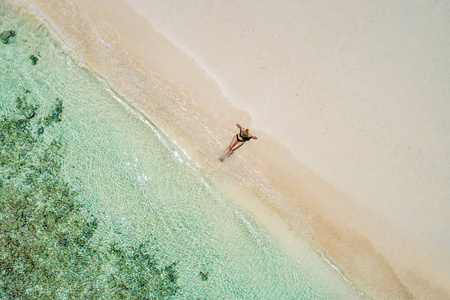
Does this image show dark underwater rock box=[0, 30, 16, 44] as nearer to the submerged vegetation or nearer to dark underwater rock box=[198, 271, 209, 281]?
the submerged vegetation

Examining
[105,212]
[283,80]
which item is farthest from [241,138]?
[105,212]

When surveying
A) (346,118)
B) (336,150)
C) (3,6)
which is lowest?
(3,6)

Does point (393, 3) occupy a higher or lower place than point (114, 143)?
higher

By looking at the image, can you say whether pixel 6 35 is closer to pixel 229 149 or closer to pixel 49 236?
pixel 49 236

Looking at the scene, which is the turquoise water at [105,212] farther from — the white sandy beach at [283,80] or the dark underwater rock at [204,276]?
the white sandy beach at [283,80]

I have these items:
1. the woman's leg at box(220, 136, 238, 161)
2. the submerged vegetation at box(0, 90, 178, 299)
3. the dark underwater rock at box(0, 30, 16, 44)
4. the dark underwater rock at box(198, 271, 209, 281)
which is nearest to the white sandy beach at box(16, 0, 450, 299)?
the woman's leg at box(220, 136, 238, 161)

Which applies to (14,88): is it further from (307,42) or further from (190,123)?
(307,42)

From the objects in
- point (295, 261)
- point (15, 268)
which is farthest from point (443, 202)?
point (15, 268)
